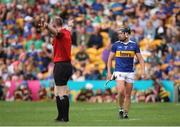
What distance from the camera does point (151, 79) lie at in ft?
97.4

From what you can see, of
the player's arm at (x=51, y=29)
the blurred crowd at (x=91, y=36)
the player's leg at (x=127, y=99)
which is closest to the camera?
the player's arm at (x=51, y=29)

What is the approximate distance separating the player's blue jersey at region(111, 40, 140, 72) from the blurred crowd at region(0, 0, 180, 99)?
10.7m

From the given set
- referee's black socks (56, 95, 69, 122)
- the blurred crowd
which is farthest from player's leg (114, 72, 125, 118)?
the blurred crowd

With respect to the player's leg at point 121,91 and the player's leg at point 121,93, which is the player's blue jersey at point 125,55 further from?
the player's leg at point 121,93

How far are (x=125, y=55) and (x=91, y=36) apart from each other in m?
14.4

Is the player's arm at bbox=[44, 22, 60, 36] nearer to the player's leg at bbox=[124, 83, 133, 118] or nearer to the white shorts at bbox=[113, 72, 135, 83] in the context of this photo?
the white shorts at bbox=[113, 72, 135, 83]

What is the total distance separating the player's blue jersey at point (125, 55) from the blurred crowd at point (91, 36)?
421 inches

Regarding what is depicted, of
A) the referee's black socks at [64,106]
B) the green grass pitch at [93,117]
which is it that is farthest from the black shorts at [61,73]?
the green grass pitch at [93,117]

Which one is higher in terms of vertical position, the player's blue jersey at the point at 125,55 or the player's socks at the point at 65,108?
the player's blue jersey at the point at 125,55

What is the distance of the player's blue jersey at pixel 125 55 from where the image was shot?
62.1ft

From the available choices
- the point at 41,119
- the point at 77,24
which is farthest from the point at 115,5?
the point at 41,119

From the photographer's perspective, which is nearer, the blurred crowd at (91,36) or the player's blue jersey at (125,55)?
the player's blue jersey at (125,55)

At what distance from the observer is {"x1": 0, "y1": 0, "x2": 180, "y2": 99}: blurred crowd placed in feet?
103

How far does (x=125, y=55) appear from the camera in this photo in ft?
62.3
